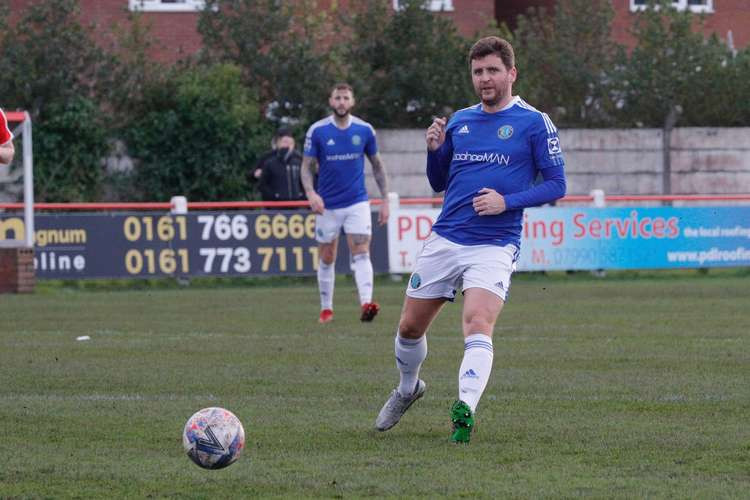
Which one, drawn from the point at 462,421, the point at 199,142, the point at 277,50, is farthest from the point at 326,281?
the point at 277,50

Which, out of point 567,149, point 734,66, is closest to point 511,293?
point 567,149

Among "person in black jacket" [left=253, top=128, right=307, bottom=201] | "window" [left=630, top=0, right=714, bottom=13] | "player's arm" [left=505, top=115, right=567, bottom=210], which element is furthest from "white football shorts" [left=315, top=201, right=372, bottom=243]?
"window" [left=630, top=0, right=714, bottom=13]

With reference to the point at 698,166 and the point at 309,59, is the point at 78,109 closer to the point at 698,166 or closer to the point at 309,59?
the point at 309,59

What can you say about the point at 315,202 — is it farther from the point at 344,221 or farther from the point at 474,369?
the point at 474,369

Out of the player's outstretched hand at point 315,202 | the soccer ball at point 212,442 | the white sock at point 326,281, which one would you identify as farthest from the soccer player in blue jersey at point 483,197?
the white sock at point 326,281

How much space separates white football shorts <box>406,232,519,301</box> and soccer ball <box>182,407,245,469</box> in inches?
56.1

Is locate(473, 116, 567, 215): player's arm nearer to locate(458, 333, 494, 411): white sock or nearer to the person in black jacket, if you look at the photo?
locate(458, 333, 494, 411): white sock

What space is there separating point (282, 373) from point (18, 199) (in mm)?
15414

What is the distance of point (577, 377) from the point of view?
10.5 m

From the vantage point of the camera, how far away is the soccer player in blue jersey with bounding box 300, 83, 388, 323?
598 inches

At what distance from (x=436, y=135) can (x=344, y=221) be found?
7.47 meters

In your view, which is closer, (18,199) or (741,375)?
(741,375)

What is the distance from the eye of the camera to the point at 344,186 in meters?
15.3

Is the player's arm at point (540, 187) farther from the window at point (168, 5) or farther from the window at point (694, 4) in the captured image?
the window at point (694, 4)
